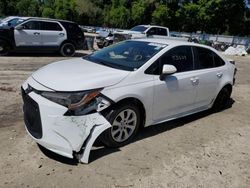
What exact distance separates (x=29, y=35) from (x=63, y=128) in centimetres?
1102

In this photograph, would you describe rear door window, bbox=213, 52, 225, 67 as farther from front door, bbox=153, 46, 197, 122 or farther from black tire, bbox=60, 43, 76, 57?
black tire, bbox=60, 43, 76, 57

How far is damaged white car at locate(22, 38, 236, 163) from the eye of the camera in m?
4.05

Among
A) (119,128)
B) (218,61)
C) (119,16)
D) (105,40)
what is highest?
(218,61)

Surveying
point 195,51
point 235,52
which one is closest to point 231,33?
point 235,52

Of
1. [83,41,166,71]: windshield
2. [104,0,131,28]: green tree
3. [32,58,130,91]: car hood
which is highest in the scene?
[83,41,166,71]: windshield

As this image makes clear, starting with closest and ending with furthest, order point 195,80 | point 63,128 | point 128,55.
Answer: point 63,128
point 128,55
point 195,80

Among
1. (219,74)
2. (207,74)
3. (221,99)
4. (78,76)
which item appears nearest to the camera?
(78,76)

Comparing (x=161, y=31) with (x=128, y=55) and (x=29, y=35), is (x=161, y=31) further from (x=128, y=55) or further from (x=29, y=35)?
(x=128, y=55)

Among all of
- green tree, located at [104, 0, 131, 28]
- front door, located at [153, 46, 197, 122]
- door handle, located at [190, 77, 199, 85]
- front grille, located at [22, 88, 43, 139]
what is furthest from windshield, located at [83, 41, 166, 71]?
green tree, located at [104, 0, 131, 28]

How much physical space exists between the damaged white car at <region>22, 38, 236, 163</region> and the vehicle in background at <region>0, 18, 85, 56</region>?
Result: 9042mm

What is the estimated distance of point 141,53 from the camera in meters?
5.35

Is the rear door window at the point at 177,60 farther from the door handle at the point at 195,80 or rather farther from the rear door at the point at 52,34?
the rear door at the point at 52,34

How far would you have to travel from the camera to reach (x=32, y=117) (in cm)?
427

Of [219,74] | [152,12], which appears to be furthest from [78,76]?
[152,12]
